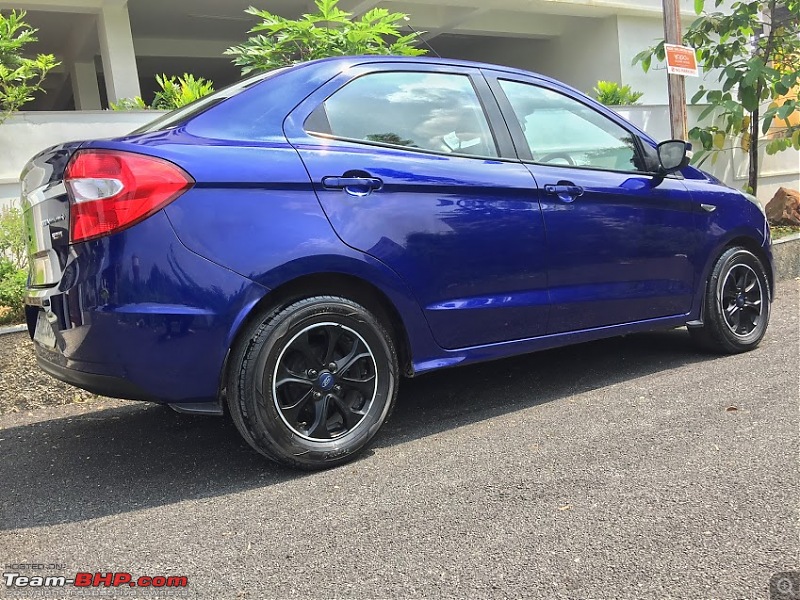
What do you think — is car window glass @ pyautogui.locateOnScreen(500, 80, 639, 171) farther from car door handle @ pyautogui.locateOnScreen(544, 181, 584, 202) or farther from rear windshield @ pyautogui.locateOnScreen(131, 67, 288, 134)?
rear windshield @ pyautogui.locateOnScreen(131, 67, 288, 134)

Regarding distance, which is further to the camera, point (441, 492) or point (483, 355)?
point (483, 355)

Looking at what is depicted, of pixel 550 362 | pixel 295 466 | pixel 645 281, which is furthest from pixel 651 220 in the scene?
pixel 295 466

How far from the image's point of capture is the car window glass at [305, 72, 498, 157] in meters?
2.83

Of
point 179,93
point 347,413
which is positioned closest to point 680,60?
point 179,93

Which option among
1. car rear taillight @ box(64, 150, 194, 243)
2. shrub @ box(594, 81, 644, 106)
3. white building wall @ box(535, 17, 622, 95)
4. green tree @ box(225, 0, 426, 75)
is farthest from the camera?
white building wall @ box(535, 17, 622, 95)

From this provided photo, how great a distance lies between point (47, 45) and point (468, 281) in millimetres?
10769

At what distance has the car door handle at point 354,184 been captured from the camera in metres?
2.64

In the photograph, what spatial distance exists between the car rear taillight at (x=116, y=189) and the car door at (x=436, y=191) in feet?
1.80

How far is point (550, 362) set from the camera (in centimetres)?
427

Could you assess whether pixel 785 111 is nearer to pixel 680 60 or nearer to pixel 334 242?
pixel 680 60

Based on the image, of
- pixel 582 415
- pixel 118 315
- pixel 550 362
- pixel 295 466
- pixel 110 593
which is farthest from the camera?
pixel 550 362

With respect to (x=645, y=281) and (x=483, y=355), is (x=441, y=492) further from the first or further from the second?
(x=645, y=281)

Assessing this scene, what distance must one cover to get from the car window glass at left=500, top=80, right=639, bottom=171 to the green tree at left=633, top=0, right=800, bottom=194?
4.62 meters

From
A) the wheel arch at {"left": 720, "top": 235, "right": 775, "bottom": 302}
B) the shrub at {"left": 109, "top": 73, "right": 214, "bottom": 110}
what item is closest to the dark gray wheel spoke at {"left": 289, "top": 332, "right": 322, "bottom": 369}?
the wheel arch at {"left": 720, "top": 235, "right": 775, "bottom": 302}
